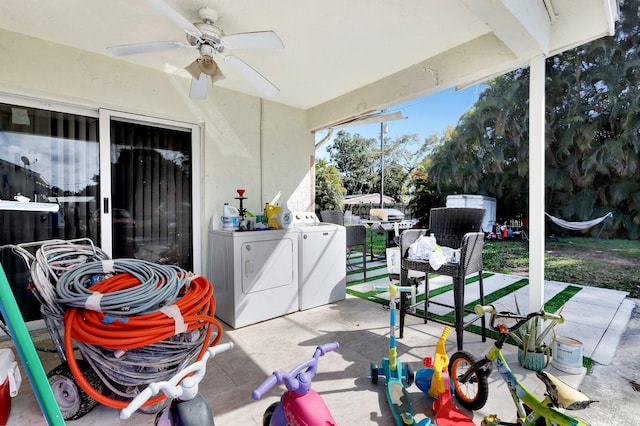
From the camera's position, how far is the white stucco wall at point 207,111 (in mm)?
2754

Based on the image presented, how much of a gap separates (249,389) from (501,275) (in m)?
4.86

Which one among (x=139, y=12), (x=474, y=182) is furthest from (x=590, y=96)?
(x=139, y=12)

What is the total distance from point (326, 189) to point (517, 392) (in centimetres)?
1423

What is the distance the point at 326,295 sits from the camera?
3.83 metres

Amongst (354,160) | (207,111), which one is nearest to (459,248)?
(207,111)

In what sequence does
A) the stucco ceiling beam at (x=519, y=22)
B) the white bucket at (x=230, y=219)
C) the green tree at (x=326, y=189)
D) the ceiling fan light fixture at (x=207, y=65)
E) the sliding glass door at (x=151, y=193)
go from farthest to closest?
1. the green tree at (x=326, y=189)
2. the white bucket at (x=230, y=219)
3. the sliding glass door at (x=151, y=193)
4. the ceiling fan light fixture at (x=207, y=65)
5. the stucco ceiling beam at (x=519, y=22)

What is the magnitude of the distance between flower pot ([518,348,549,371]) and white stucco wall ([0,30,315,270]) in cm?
329

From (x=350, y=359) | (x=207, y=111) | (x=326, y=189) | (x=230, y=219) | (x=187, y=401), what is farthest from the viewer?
(x=326, y=189)

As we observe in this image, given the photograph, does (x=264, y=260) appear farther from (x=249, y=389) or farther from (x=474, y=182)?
(x=474, y=182)

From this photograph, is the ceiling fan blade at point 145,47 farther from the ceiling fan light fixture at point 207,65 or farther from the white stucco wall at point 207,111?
A: the white stucco wall at point 207,111

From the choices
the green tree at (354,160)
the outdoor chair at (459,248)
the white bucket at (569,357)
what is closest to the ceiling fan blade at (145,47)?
the outdoor chair at (459,248)

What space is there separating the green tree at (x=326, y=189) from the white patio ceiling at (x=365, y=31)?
11712 millimetres

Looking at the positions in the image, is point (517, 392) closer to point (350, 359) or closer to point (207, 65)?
point (350, 359)

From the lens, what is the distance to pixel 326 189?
1553 cm
